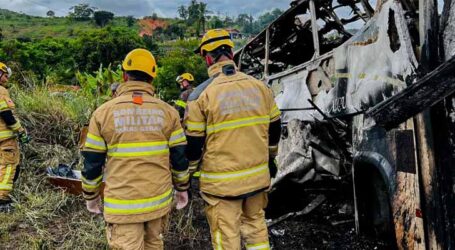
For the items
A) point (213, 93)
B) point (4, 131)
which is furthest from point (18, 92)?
point (213, 93)

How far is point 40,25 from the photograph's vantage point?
2972 inches

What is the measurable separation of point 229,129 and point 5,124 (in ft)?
9.93

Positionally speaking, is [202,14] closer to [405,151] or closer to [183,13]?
[183,13]

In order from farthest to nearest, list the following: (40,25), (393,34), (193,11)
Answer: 1. (40,25)
2. (193,11)
3. (393,34)

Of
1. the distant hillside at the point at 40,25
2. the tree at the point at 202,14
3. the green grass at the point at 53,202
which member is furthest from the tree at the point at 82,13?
the green grass at the point at 53,202

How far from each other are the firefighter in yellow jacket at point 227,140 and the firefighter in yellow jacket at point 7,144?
2687 mm

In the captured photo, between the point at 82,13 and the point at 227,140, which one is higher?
the point at 82,13

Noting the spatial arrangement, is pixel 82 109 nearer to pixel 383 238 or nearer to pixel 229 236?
pixel 229 236

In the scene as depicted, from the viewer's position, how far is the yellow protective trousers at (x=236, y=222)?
258 cm

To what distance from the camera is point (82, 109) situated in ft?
20.4

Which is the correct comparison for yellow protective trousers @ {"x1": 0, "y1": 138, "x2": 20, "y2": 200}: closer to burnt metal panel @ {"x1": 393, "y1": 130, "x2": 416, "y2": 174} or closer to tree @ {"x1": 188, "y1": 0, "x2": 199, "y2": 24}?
burnt metal panel @ {"x1": 393, "y1": 130, "x2": 416, "y2": 174}

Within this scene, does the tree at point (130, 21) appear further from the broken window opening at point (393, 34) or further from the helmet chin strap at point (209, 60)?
the broken window opening at point (393, 34)

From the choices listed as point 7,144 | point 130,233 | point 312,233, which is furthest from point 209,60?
point 7,144

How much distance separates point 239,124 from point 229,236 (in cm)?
70
